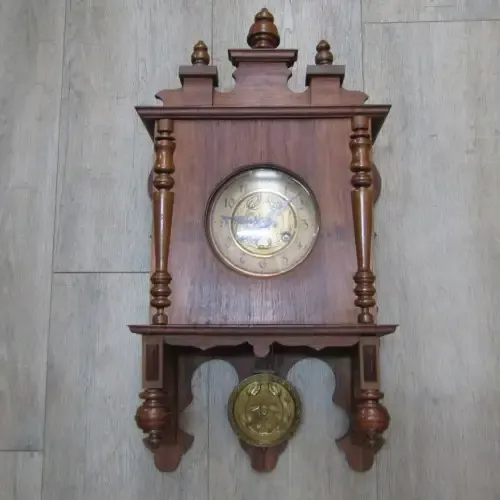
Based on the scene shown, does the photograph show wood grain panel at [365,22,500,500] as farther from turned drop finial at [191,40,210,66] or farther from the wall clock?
turned drop finial at [191,40,210,66]

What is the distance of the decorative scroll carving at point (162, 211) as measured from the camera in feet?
3.05

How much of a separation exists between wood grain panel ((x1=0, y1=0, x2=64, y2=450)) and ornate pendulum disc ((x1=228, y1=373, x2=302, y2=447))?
31 cm

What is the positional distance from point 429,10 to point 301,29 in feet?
0.72

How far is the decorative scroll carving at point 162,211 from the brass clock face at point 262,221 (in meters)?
0.06

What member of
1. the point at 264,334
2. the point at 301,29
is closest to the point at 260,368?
the point at 264,334

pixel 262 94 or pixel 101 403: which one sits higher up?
pixel 262 94

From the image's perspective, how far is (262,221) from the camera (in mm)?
988

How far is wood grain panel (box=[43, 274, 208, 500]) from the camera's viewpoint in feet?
3.48

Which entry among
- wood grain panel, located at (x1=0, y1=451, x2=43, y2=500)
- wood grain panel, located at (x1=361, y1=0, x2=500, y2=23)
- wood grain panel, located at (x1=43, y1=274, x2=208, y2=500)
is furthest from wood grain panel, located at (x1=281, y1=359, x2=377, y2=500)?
wood grain panel, located at (x1=361, y1=0, x2=500, y2=23)

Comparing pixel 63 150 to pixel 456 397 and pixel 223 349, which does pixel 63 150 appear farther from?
pixel 456 397

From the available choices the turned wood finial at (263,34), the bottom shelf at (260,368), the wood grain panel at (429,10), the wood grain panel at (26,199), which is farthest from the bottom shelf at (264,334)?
the wood grain panel at (429,10)

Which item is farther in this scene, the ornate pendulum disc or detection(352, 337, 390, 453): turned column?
the ornate pendulum disc

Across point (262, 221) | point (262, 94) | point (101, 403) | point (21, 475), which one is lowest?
point (21, 475)

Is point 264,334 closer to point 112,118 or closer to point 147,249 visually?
point 147,249
